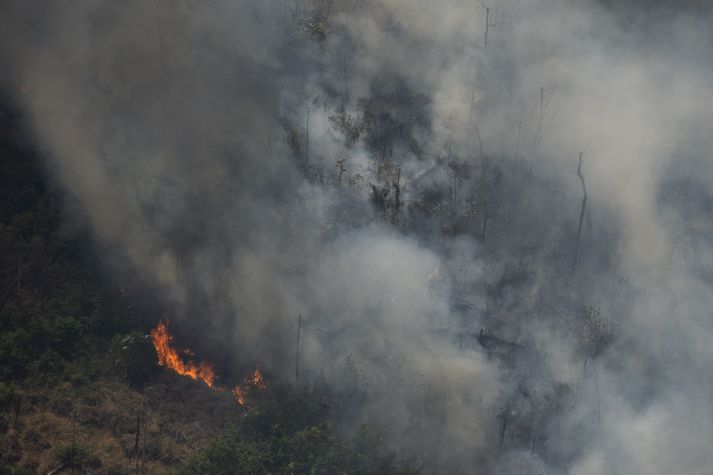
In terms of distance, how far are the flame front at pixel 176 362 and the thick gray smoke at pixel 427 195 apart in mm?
1537

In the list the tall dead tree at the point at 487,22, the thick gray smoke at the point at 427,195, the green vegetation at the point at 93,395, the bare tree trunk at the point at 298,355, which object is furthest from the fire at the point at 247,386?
the tall dead tree at the point at 487,22

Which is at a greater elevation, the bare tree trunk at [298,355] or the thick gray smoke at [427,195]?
the thick gray smoke at [427,195]

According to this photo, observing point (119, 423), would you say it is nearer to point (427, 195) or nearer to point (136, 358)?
point (136, 358)

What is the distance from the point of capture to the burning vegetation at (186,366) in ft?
117

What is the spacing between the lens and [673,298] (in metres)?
35.5

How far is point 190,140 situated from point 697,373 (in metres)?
30.8

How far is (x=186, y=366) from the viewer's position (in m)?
36.7

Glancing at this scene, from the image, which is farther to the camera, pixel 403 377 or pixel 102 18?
pixel 102 18

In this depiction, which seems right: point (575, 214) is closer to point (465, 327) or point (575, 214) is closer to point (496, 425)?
point (465, 327)

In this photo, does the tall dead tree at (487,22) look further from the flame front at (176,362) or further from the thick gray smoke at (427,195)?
the flame front at (176,362)

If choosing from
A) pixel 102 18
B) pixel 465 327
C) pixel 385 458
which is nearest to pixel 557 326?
pixel 465 327

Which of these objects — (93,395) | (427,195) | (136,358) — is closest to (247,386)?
(136,358)

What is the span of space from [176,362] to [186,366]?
57 cm

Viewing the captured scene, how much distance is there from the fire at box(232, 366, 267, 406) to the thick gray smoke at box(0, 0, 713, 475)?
107 centimetres
